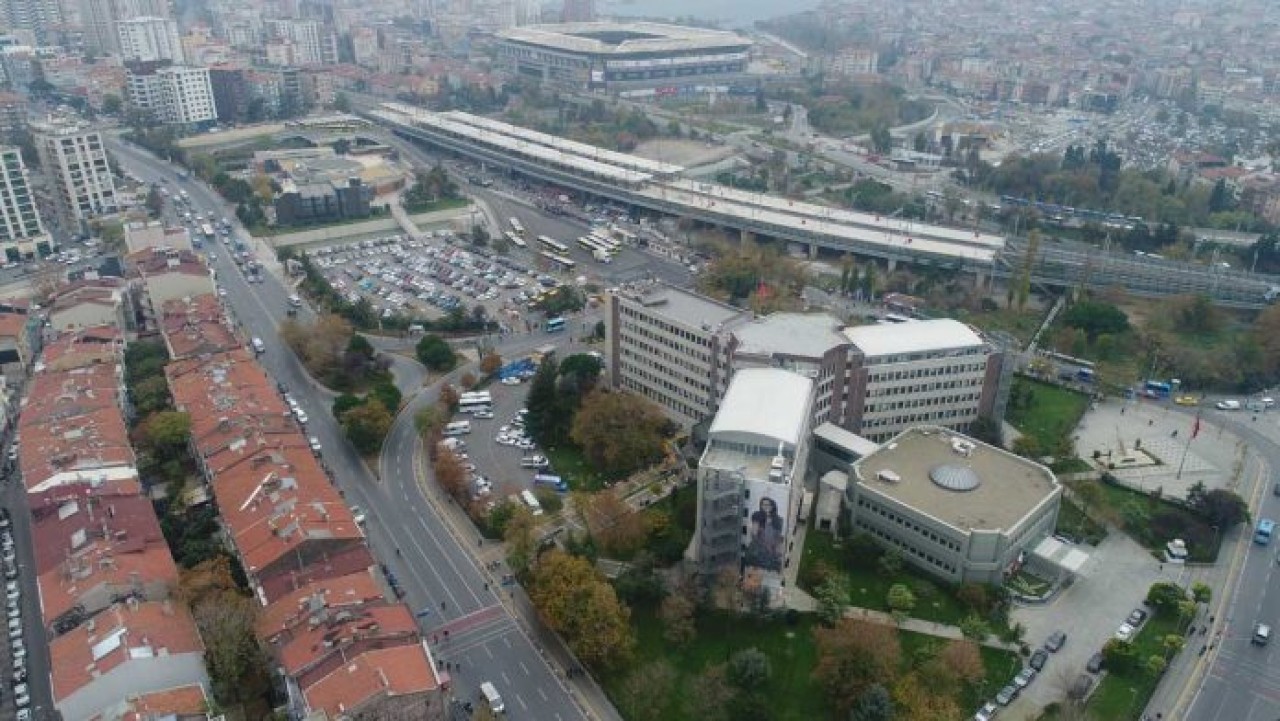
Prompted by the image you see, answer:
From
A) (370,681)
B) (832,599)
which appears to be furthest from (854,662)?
(370,681)

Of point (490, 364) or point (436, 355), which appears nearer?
point (490, 364)

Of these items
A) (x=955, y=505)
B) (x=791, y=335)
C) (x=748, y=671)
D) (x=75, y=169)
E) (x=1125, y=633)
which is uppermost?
(x=75, y=169)

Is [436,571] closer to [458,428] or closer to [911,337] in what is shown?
[458,428]

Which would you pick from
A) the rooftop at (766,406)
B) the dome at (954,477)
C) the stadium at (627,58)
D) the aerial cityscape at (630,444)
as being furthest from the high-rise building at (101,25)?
the dome at (954,477)

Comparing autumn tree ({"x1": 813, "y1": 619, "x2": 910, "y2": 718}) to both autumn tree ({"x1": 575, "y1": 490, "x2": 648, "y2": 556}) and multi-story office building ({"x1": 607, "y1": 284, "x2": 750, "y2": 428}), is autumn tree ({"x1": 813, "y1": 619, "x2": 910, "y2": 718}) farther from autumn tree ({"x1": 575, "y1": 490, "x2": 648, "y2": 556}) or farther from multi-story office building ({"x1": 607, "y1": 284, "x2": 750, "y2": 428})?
multi-story office building ({"x1": 607, "y1": 284, "x2": 750, "y2": 428})

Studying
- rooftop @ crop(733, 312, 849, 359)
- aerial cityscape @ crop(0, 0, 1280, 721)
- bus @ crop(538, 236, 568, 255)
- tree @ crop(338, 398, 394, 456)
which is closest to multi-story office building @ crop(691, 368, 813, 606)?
aerial cityscape @ crop(0, 0, 1280, 721)

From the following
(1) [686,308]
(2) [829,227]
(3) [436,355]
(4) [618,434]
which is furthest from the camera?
(2) [829,227]

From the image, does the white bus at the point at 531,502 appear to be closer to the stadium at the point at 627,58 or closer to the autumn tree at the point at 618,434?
the autumn tree at the point at 618,434
